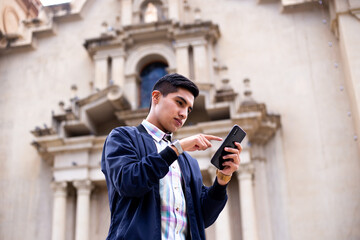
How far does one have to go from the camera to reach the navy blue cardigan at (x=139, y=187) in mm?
2072

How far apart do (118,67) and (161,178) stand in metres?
8.67

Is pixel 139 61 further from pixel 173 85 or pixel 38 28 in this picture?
pixel 173 85

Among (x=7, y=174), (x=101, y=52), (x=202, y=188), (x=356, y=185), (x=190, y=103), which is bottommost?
(x=202, y=188)

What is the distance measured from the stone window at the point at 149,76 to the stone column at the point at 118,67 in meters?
0.61

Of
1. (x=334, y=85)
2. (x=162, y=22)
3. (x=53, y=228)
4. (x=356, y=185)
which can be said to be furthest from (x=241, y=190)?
(x=162, y=22)

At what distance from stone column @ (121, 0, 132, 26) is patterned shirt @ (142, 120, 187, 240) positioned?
926 cm

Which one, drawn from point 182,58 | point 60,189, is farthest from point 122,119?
point 182,58

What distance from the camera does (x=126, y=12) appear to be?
11.3 m

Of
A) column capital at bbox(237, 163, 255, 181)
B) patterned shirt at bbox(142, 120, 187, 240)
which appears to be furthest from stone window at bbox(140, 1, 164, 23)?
patterned shirt at bbox(142, 120, 187, 240)

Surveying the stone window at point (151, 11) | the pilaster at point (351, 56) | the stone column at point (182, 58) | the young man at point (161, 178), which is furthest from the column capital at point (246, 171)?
the young man at point (161, 178)

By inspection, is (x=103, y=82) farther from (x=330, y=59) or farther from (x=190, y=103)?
(x=190, y=103)

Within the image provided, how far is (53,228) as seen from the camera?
29.5 ft

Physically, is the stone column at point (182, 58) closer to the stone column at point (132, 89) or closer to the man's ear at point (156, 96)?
the stone column at point (132, 89)

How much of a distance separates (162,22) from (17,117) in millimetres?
4417
